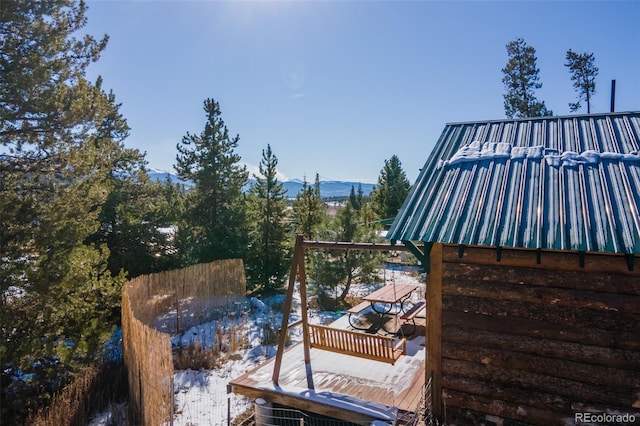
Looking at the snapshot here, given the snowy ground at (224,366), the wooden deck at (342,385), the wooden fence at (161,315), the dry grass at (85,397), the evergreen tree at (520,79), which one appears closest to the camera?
the wooden deck at (342,385)

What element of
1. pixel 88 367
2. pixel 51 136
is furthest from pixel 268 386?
pixel 51 136

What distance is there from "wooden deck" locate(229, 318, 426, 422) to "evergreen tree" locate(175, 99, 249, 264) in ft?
23.6

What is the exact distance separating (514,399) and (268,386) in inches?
153

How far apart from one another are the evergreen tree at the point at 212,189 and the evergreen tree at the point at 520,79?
51.5 ft

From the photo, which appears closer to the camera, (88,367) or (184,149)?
(88,367)

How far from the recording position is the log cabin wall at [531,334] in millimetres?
3699

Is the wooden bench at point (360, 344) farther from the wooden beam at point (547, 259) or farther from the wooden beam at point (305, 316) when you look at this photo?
the wooden beam at point (547, 259)

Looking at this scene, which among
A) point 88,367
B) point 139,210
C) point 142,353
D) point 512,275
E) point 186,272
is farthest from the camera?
point 139,210

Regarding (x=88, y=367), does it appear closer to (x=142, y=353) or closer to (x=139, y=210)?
(x=142, y=353)

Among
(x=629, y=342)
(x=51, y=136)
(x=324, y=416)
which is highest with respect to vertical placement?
(x=51, y=136)

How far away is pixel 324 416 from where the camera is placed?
629cm
